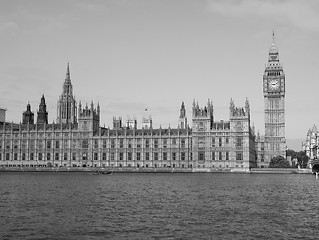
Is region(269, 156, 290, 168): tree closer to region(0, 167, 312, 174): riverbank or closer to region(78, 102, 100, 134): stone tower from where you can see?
region(0, 167, 312, 174): riverbank

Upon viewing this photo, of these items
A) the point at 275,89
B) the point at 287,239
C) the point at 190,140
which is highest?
the point at 275,89

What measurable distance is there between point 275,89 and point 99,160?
7142 cm

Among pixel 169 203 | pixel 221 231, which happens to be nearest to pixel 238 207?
pixel 169 203

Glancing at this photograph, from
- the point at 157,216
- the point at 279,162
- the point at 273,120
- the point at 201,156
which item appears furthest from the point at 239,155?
the point at 157,216

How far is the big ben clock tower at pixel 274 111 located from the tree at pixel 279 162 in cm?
1168

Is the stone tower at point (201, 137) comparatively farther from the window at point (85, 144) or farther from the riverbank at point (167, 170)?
the window at point (85, 144)

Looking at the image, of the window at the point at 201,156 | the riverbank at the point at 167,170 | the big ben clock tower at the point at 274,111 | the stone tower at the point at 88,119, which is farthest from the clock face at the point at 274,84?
the stone tower at the point at 88,119

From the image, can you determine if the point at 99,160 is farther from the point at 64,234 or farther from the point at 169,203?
the point at 64,234

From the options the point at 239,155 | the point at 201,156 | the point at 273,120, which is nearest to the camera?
the point at 239,155

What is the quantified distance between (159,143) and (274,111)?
161ft

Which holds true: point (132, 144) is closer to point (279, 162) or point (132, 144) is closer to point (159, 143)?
point (159, 143)

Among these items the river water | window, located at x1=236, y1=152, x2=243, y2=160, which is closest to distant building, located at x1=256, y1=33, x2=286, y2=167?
window, located at x1=236, y1=152, x2=243, y2=160

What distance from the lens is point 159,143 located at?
164 m

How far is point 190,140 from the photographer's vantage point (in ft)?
534
